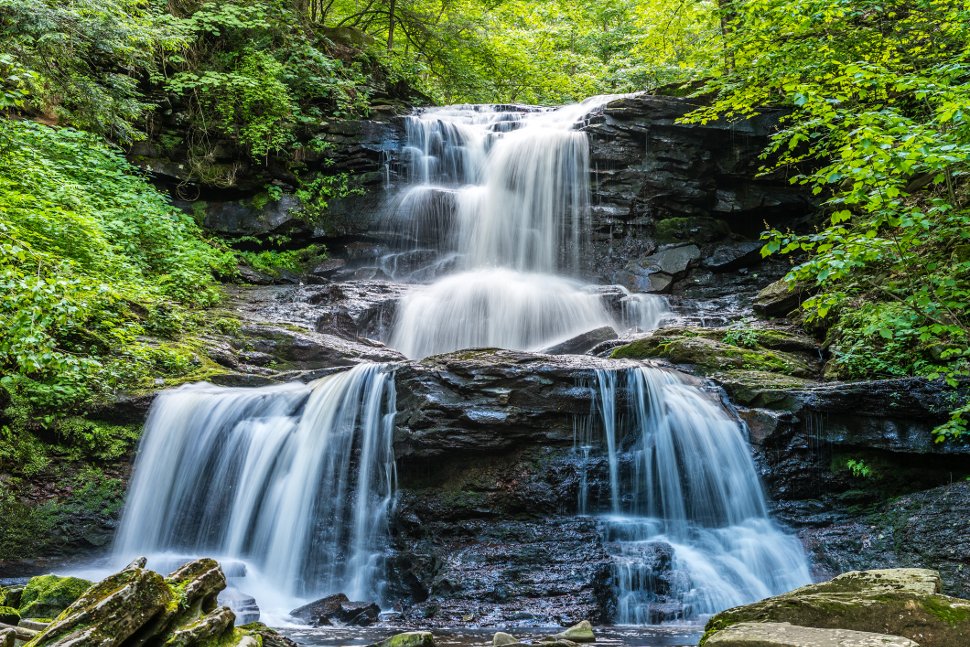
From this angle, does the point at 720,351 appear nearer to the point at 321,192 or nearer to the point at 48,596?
the point at 48,596

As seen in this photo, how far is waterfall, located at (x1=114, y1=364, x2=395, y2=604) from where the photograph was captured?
6965 millimetres

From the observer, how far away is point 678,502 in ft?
23.7

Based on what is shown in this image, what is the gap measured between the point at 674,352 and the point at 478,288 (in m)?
5.02

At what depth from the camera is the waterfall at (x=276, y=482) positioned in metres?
6.96

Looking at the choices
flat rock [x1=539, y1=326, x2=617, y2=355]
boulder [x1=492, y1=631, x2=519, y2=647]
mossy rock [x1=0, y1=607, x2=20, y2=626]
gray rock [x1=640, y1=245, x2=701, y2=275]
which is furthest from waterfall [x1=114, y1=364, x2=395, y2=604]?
gray rock [x1=640, y1=245, x2=701, y2=275]

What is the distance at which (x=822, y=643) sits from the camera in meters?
2.98

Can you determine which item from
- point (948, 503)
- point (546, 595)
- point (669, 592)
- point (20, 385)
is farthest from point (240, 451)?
point (948, 503)

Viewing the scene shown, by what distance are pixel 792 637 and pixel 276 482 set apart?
19.2ft

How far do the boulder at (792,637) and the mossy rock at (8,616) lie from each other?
4178 mm

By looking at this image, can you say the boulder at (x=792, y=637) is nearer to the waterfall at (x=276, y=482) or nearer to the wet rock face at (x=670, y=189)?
the waterfall at (x=276, y=482)

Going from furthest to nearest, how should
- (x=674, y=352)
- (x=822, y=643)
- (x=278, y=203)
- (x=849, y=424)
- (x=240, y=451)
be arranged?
(x=278, y=203) < (x=674, y=352) < (x=240, y=451) < (x=849, y=424) < (x=822, y=643)

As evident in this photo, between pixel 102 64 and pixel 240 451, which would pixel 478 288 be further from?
pixel 102 64

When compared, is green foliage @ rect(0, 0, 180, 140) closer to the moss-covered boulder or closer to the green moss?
the moss-covered boulder

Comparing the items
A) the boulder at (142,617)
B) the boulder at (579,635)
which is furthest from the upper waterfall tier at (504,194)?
the boulder at (142,617)
